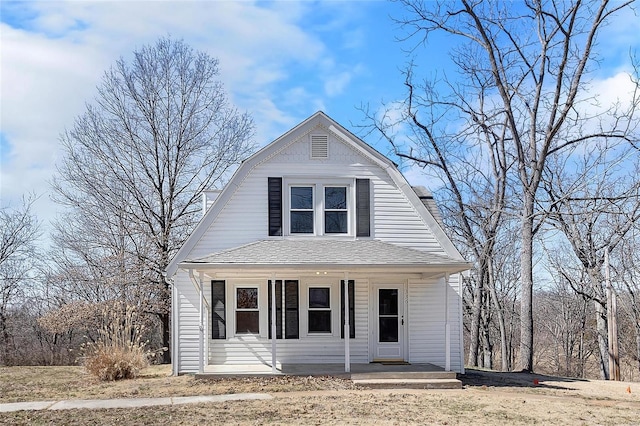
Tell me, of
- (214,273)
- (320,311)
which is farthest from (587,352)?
(214,273)

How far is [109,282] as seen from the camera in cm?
2158

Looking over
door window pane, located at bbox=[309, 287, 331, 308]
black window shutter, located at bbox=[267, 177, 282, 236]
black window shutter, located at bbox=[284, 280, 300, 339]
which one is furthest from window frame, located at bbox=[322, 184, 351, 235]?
black window shutter, located at bbox=[284, 280, 300, 339]

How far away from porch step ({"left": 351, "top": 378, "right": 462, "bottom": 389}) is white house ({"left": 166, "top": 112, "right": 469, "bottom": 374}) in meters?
1.96

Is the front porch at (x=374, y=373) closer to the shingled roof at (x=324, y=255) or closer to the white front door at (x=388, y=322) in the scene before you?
the white front door at (x=388, y=322)

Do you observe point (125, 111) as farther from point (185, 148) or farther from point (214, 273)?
point (214, 273)

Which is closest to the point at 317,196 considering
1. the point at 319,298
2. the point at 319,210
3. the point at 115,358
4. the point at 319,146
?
the point at 319,210

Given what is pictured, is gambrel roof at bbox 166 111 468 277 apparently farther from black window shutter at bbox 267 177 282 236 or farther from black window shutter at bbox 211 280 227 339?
black window shutter at bbox 211 280 227 339

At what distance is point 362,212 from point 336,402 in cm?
587

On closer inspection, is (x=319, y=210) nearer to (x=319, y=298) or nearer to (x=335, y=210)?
(x=335, y=210)

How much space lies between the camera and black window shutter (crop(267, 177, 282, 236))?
15.3 meters

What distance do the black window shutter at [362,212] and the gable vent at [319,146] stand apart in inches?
44.5

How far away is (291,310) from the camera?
15141mm

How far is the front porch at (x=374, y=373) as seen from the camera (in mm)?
12883

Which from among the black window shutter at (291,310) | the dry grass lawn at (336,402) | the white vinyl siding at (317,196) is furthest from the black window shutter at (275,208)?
the dry grass lawn at (336,402)
